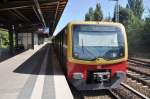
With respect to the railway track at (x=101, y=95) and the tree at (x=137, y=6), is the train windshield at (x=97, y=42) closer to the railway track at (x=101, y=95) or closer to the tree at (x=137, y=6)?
the railway track at (x=101, y=95)

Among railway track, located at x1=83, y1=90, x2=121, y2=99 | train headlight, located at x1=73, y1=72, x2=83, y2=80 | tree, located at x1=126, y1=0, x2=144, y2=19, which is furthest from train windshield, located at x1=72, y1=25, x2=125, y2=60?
tree, located at x1=126, y1=0, x2=144, y2=19

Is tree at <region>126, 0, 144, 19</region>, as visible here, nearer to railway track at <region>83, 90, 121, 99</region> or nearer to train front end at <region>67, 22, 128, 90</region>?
railway track at <region>83, 90, 121, 99</region>

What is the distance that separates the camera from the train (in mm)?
10688

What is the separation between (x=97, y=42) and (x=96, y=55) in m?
0.49

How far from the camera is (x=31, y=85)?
984 cm

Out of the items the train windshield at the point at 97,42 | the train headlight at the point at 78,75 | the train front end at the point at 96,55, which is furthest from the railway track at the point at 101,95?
the train windshield at the point at 97,42

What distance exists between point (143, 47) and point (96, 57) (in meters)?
28.3

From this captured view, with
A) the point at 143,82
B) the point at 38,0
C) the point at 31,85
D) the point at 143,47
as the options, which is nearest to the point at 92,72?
the point at 31,85

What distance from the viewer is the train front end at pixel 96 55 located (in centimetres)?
1069

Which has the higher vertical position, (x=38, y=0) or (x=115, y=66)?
(x=38, y=0)

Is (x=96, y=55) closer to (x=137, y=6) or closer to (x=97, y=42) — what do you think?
(x=97, y=42)

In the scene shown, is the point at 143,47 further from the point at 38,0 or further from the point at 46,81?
the point at 46,81

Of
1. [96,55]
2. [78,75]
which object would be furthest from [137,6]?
[78,75]

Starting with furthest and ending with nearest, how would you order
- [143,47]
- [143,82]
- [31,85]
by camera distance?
[143,47]
[143,82]
[31,85]
